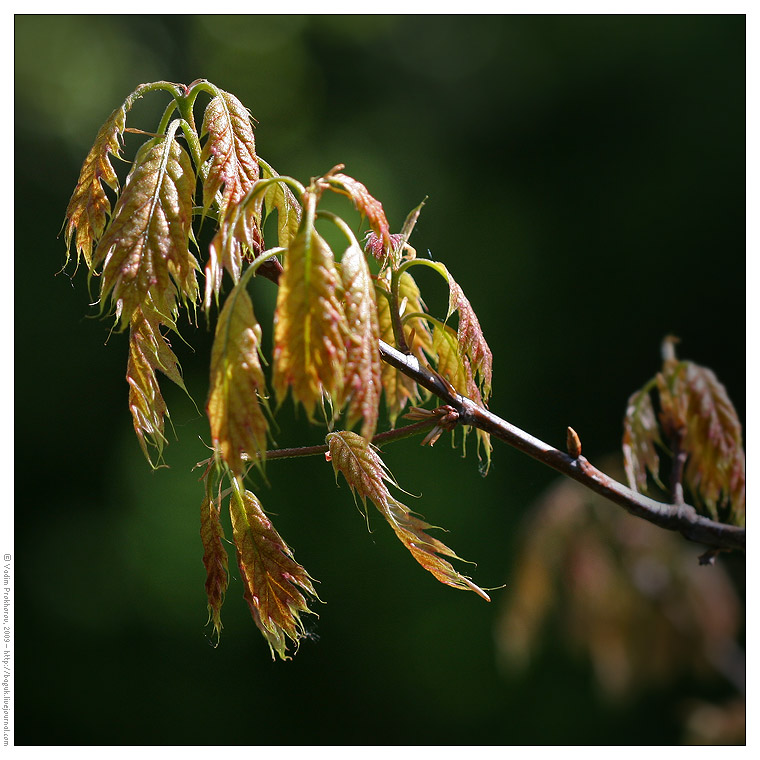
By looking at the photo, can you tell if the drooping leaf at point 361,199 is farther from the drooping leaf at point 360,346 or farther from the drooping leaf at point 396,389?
the drooping leaf at point 396,389

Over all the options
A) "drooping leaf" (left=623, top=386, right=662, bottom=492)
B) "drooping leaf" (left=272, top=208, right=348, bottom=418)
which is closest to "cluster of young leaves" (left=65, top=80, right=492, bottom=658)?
"drooping leaf" (left=272, top=208, right=348, bottom=418)

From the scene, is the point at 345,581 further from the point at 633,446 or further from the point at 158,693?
the point at 633,446

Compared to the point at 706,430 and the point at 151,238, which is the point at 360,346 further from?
the point at 706,430

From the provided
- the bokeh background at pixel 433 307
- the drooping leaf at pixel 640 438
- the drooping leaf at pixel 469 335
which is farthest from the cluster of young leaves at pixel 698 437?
the bokeh background at pixel 433 307

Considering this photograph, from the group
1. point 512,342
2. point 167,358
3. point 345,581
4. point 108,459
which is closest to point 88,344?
point 108,459

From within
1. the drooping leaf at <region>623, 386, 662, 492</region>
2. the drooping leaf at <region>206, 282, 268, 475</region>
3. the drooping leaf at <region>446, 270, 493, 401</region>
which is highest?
the drooping leaf at <region>446, 270, 493, 401</region>

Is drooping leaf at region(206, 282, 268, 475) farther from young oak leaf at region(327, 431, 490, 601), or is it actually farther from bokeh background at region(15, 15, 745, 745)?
bokeh background at region(15, 15, 745, 745)
